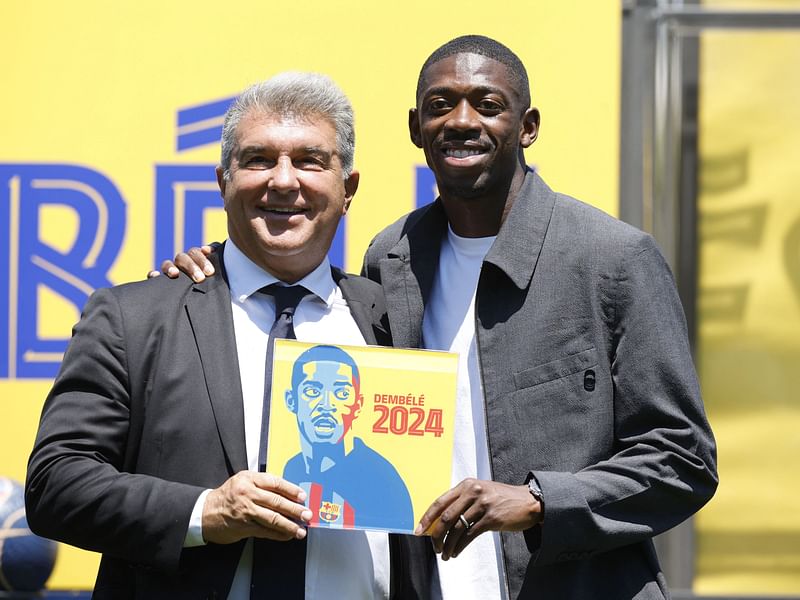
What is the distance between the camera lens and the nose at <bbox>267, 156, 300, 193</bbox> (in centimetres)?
235

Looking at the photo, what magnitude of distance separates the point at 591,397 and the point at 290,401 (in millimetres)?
598

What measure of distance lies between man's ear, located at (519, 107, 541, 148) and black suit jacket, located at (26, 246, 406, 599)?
28.9 inches

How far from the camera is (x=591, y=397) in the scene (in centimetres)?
238

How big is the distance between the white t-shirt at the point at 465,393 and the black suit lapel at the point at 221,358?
44 centimetres

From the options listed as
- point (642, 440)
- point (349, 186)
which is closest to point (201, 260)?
point (349, 186)

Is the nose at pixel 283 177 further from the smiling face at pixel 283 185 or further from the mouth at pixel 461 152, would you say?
the mouth at pixel 461 152

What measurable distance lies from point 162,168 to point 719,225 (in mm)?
1907

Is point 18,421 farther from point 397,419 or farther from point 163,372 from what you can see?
point 397,419

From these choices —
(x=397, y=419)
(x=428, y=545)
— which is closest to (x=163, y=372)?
(x=397, y=419)

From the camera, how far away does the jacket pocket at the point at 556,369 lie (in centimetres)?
238

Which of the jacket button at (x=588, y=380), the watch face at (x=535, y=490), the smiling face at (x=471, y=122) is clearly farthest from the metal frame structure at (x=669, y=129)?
the watch face at (x=535, y=490)

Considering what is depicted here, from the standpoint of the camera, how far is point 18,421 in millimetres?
3953

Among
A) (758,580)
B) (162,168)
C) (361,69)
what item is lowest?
(758,580)

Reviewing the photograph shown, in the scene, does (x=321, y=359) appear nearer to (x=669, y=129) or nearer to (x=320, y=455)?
(x=320, y=455)
